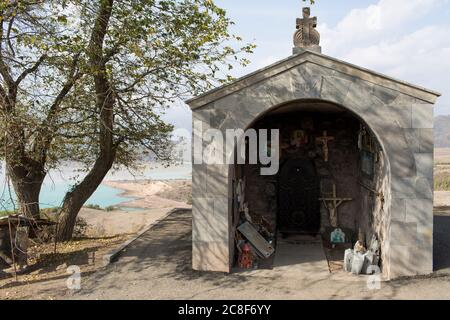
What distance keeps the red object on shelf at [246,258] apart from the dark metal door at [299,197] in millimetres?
3057

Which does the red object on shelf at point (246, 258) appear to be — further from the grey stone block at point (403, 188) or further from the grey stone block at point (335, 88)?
the grey stone block at point (335, 88)

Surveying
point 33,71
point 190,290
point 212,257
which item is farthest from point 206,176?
point 33,71

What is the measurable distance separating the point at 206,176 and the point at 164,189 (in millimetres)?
44755

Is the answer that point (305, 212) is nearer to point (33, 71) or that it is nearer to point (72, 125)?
point (72, 125)

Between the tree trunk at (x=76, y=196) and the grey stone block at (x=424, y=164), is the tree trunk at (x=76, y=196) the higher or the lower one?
the lower one

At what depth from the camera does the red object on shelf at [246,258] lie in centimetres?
991

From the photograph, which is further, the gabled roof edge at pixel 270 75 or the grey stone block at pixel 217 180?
the grey stone block at pixel 217 180

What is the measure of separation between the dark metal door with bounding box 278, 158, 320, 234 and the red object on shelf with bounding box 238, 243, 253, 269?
3057 millimetres

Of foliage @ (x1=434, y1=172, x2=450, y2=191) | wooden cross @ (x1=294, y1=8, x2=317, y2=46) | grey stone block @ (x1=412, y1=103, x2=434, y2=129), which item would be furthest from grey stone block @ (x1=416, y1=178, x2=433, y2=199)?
foliage @ (x1=434, y1=172, x2=450, y2=191)

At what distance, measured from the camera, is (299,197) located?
12922 millimetres

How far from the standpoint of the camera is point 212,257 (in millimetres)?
9438

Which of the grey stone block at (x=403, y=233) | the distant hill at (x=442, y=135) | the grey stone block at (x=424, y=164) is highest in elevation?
the distant hill at (x=442, y=135)

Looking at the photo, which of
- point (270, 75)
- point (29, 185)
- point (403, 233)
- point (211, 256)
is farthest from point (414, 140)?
point (29, 185)

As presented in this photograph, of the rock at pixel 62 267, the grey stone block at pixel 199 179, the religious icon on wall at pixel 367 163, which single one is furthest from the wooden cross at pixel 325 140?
the rock at pixel 62 267
